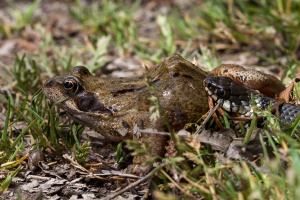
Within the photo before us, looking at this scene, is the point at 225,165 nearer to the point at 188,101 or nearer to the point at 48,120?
the point at 188,101

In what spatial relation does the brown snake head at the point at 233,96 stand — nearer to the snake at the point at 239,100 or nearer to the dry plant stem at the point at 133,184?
the snake at the point at 239,100

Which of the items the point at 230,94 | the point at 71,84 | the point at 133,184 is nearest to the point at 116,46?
the point at 71,84

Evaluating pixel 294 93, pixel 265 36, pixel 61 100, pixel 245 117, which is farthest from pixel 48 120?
pixel 265 36

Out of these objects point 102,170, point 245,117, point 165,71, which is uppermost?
point 165,71

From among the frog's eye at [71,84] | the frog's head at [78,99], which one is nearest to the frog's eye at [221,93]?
the frog's head at [78,99]

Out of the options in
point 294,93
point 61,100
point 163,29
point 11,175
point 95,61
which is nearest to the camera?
point 11,175

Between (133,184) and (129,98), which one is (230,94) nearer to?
(129,98)

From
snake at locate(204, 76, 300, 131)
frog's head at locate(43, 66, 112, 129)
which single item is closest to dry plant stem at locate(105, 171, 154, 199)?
frog's head at locate(43, 66, 112, 129)
